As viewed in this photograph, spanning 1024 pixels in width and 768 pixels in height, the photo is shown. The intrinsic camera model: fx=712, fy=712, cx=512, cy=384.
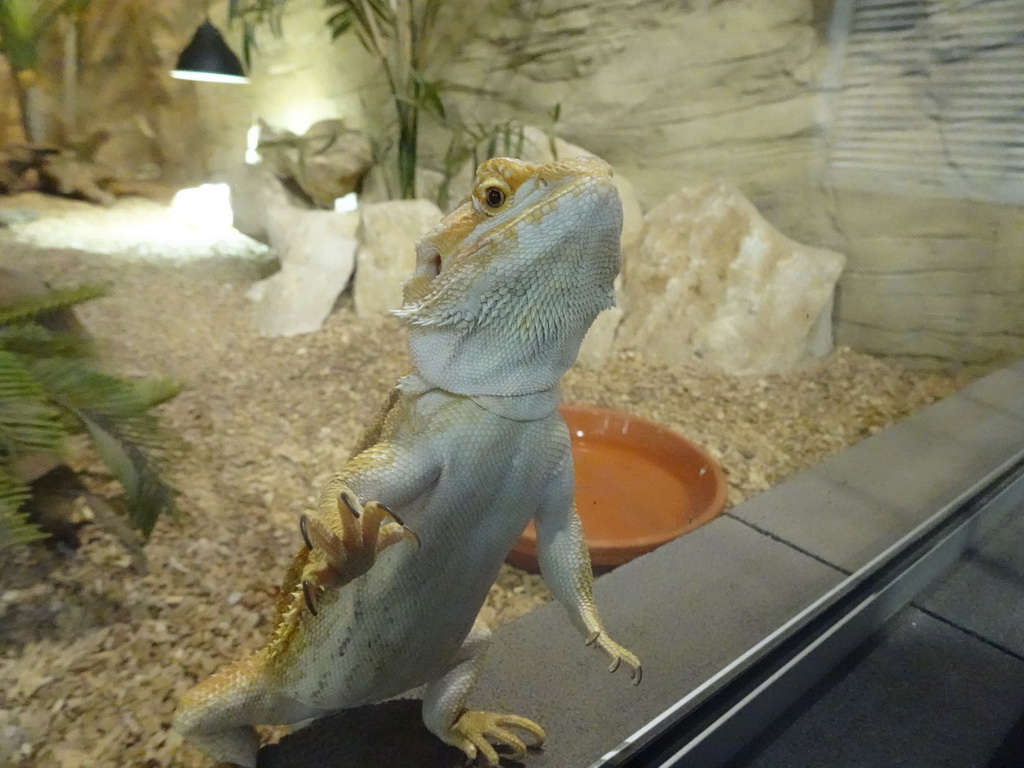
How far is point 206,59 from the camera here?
398cm

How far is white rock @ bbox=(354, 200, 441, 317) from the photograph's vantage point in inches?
141

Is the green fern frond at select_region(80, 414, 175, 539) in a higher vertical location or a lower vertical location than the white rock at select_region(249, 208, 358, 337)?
higher

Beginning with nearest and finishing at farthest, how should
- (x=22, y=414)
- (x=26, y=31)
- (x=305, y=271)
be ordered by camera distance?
(x=22, y=414)
(x=26, y=31)
(x=305, y=271)

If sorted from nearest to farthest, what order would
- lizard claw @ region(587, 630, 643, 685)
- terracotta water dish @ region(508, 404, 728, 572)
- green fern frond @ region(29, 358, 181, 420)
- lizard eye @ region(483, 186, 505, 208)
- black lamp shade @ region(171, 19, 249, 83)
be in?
lizard eye @ region(483, 186, 505, 208), lizard claw @ region(587, 630, 643, 685), green fern frond @ region(29, 358, 181, 420), terracotta water dish @ region(508, 404, 728, 572), black lamp shade @ region(171, 19, 249, 83)

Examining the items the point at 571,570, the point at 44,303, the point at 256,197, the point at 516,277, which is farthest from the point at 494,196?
the point at 256,197

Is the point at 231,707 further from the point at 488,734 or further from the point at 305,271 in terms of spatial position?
the point at 305,271

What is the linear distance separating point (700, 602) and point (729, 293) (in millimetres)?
2145

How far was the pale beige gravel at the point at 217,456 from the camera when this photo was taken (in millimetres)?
1403

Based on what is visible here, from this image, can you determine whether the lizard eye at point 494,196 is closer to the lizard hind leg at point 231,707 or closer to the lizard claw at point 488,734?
the lizard hind leg at point 231,707

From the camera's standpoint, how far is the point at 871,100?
2918 mm

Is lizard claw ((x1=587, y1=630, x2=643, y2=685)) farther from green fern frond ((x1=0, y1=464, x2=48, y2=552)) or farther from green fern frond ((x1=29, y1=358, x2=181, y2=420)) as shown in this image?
green fern frond ((x1=29, y1=358, x2=181, y2=420))

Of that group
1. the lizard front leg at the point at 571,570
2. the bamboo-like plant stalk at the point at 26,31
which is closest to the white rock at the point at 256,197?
the bamboo-like plant stalk at the point at 26,31

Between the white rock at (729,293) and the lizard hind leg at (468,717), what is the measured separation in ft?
7.79

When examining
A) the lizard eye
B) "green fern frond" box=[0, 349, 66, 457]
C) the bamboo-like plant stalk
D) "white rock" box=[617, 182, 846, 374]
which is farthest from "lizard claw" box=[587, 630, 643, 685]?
the bamboo-like plant stalk
